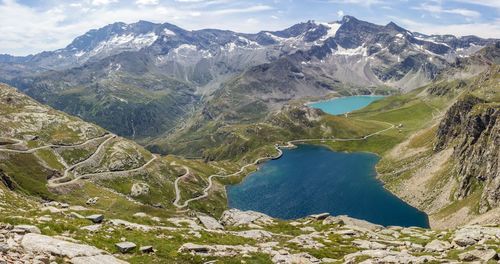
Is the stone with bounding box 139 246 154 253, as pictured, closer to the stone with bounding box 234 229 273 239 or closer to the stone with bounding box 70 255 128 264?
the stone with bounding box 70 255 128 264

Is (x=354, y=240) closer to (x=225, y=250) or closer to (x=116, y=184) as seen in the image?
(x=225, y=250)

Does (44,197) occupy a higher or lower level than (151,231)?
lower

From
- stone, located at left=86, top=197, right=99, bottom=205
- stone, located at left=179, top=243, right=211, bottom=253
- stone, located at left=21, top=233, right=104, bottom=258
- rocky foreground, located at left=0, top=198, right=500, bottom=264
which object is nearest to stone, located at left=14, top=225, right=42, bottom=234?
rocky foreground, located at left=0, top=198, right=500, bottom=264

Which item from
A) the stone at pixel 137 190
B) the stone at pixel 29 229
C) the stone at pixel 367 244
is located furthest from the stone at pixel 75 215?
the stone at pixel 137 190

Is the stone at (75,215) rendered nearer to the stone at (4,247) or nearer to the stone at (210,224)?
the stone at (210,224)

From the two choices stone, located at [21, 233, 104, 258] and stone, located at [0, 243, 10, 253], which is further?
stone, located at [21, 233, 104, 258]

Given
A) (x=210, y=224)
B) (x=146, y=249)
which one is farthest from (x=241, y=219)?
(x=146, y=249)

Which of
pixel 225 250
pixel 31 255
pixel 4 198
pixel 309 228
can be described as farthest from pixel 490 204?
pixel 31 255
